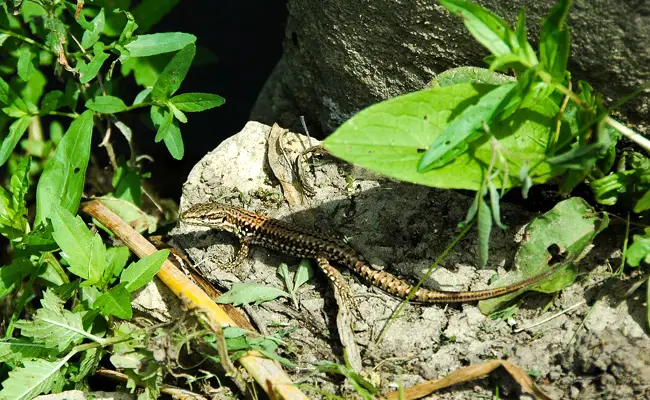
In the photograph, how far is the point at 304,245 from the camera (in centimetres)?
435

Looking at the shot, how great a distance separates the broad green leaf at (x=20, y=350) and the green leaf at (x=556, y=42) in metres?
3.13

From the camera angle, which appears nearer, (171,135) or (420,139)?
(420,139)

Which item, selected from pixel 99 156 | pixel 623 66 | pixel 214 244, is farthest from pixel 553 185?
pixel 99 156

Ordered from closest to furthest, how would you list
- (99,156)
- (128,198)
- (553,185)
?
(553,185) < (128,198) < (99,156)

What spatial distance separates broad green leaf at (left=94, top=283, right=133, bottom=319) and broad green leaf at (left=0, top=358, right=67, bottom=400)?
392 millimetres

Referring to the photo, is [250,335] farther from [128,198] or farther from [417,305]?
[128,198]

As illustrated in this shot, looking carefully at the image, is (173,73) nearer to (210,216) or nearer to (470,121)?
(210,216)

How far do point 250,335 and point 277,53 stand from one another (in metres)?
3.10

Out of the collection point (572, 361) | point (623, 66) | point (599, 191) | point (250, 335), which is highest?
point (623, 66)

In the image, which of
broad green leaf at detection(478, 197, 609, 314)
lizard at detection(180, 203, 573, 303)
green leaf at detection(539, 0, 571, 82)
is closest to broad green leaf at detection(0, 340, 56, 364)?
lizard at detection(180, 203, 573, 303)

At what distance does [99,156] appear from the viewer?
6.01m

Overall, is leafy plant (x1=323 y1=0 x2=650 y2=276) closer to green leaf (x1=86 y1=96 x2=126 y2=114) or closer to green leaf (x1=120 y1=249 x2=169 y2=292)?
green leaf (x1=120 y1=249 x2=169 y2=292)

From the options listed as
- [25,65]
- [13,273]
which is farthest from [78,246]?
[25,65]

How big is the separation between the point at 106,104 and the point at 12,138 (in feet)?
2.25
